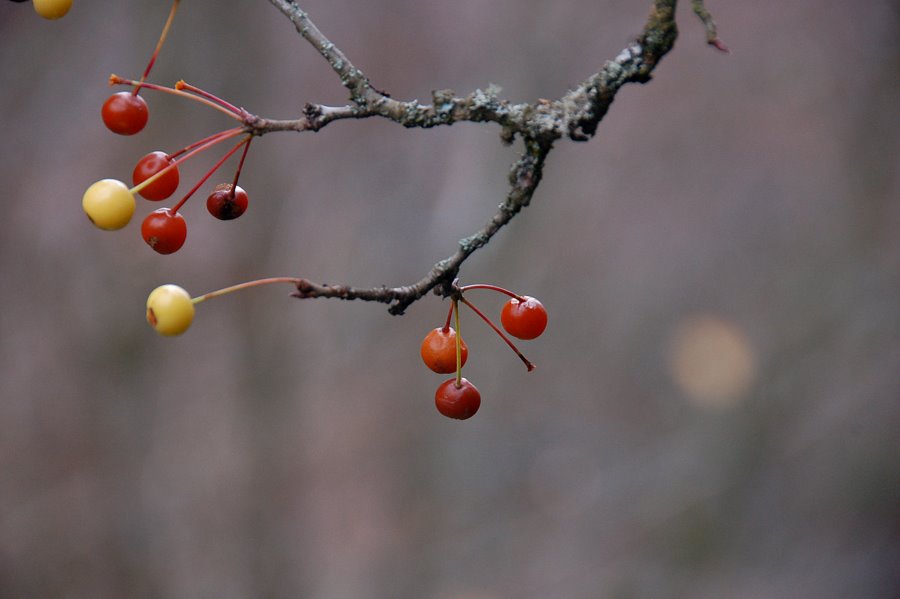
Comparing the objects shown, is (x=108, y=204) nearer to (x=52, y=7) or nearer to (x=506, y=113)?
(x=52, y=7)

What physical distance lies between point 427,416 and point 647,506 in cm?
110

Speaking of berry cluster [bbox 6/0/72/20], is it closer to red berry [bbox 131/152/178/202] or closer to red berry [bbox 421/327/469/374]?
red berry [bbox 131/152/178/202]

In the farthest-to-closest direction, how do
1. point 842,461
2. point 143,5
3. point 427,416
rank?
point 427,416 < point 842,461 < point 143,5

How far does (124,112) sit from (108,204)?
0.65ft

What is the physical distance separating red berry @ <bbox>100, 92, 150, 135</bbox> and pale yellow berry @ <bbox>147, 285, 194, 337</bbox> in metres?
0.29

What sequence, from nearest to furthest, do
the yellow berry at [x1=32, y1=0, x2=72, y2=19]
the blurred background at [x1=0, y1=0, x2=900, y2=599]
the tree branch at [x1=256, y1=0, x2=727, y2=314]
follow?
the tree branch at [x1=256, y1=0, x2=727, y2=314] < the yellow berry at [x1=32, y1=0, x2=72, y2=19] < the blurred background at [x1=0, y1=0, x2=900, y2=599]

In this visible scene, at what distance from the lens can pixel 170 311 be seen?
0.80m

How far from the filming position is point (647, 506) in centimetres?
339

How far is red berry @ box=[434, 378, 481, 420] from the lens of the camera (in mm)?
980

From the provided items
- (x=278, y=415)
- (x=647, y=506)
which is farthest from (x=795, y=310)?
(x=278, y=415)

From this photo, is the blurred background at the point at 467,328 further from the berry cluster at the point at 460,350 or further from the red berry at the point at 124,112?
the berry cluster at the point at 460,350

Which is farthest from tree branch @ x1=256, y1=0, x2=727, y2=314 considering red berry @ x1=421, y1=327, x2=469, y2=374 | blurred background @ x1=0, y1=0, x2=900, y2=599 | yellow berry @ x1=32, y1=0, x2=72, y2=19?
blurred background @ x1=0, y1=0, x2=900, y2=599

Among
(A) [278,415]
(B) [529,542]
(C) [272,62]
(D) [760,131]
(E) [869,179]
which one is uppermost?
(C) [272,62]

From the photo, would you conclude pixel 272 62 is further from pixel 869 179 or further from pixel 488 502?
pixel 869 179
